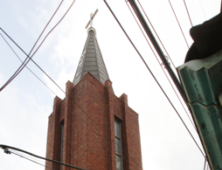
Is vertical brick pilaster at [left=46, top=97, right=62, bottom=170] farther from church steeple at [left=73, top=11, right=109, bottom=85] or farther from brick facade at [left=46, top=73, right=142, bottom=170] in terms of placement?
church steeple at [left=73, top=11, right=109, bottom=85]

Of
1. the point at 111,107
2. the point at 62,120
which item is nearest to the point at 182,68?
the point at 111,107

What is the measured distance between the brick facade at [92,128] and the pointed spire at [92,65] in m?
2.78

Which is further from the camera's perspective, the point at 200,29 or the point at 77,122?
the point at 77,122

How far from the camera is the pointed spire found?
1656 cm

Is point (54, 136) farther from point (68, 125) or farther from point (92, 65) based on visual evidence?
point (92, 65)

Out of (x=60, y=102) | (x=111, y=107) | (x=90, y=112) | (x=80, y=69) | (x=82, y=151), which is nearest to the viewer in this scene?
(x=82, y=151)

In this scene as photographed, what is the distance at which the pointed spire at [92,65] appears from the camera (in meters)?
16.6

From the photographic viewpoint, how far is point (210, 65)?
6.75 ft

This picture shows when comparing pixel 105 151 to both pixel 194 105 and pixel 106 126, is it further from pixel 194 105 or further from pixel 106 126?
pixel 194 105

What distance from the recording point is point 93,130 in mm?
11281

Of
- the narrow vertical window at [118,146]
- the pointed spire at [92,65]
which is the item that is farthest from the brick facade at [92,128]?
the pointed spire at [92,65]

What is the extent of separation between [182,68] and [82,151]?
908 centimetres

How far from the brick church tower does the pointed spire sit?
2798mm

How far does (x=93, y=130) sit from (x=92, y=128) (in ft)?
0.31
